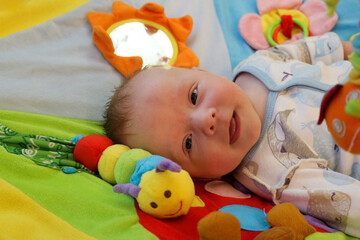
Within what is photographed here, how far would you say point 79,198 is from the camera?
81cm

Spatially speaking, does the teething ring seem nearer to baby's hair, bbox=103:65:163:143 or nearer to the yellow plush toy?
baby's hair, bbox=103:65:163:143

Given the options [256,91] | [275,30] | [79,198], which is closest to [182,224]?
[79,198]

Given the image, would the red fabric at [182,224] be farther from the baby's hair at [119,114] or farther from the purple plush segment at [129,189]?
the baby's hair at [119,114]

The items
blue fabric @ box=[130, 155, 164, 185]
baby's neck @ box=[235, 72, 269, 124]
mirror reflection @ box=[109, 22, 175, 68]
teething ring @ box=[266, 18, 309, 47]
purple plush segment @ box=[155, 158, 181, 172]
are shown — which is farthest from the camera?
teething ring @ box=[266, 18, 309, 47]

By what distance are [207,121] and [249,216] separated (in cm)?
25

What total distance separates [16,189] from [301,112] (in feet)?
2.59

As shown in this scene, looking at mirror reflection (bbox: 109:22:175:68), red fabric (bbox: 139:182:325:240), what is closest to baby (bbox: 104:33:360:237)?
red fabric (bbox: 139:182:325:240)

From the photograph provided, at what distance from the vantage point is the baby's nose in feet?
3.18

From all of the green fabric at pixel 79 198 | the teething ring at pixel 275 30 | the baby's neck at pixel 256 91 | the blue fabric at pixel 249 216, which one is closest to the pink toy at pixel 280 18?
the teething ring at pixel 275 30

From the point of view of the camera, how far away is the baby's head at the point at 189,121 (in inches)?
39.4

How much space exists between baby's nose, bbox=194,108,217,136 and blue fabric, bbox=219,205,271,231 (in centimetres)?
20

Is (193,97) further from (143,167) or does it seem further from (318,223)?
(318,223)

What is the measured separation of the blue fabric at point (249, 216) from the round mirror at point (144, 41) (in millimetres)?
630

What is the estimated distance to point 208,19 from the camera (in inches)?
62.1
